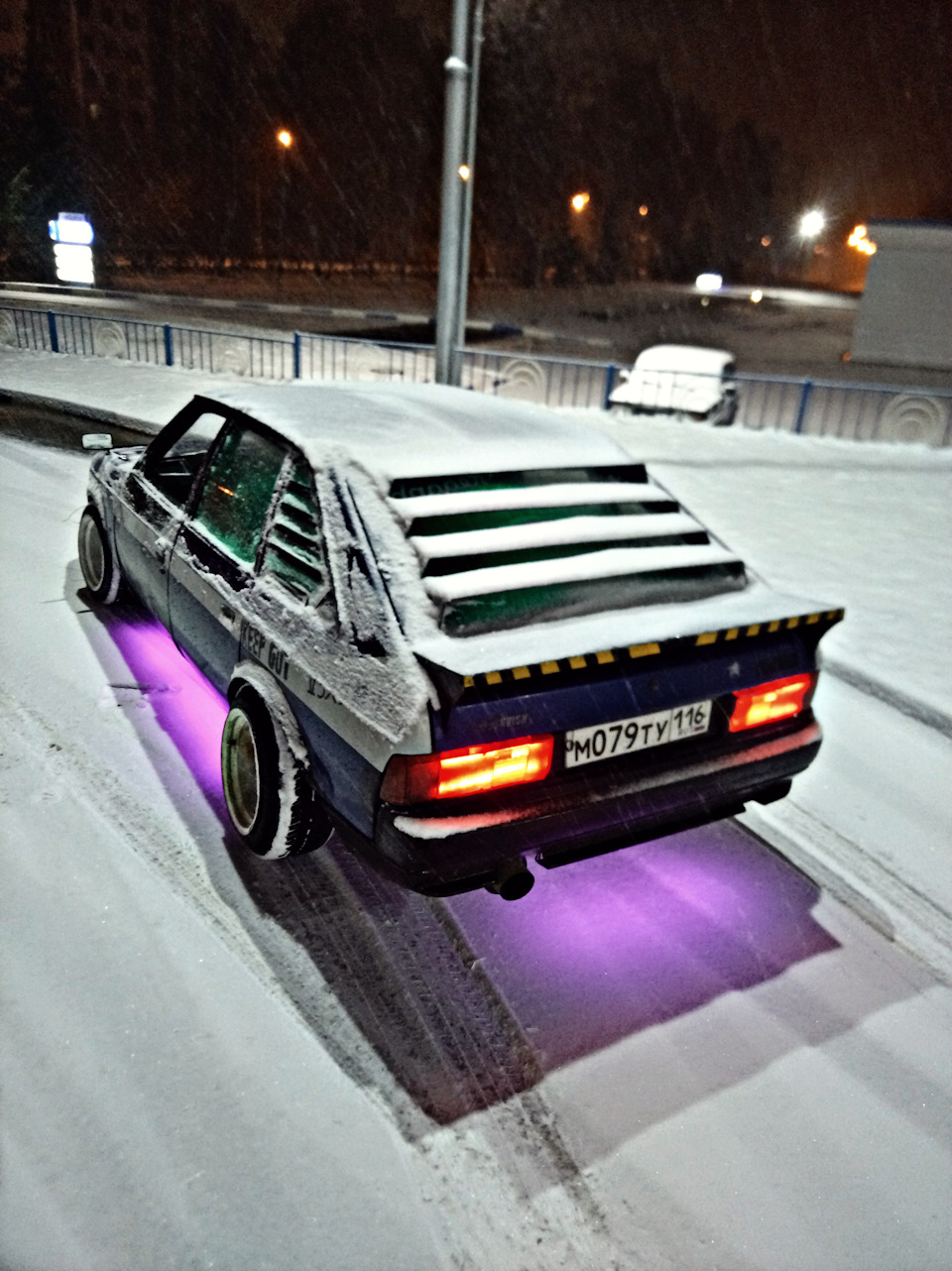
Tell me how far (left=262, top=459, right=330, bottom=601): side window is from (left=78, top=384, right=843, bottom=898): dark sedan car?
0.01 meters

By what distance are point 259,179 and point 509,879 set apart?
63.5 m

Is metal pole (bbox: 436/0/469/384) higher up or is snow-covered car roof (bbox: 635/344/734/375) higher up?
metal pole (bbox: 436/0/469/384)

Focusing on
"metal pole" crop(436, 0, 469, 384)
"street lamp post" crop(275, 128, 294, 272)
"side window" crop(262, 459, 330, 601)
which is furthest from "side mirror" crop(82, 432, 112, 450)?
"street lamp post" crop(275, 128, 294, 272)

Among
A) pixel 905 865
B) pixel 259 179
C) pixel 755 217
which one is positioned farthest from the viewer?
pixel 755 217

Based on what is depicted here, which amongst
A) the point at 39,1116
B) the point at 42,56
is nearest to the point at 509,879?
the point at 39,1116

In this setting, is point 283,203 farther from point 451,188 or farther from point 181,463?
point 181,463

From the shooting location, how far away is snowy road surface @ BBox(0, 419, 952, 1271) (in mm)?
2195

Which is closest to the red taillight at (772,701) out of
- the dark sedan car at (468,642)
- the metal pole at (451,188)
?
the dark sedan car at (468,642)

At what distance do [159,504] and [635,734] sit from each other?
8.68 feet

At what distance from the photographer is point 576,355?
2625 cm

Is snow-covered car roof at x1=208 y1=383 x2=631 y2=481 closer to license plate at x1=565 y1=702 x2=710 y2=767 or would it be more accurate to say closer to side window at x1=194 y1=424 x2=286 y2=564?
side window at x1=194 y1=424 x2=286 y2=564

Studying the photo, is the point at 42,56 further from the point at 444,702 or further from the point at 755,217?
the point at 755,217

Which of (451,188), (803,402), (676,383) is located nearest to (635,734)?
(451,188)

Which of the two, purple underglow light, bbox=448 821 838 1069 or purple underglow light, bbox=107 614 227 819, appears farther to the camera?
purple underglow light, bbox=107 614 227 819
